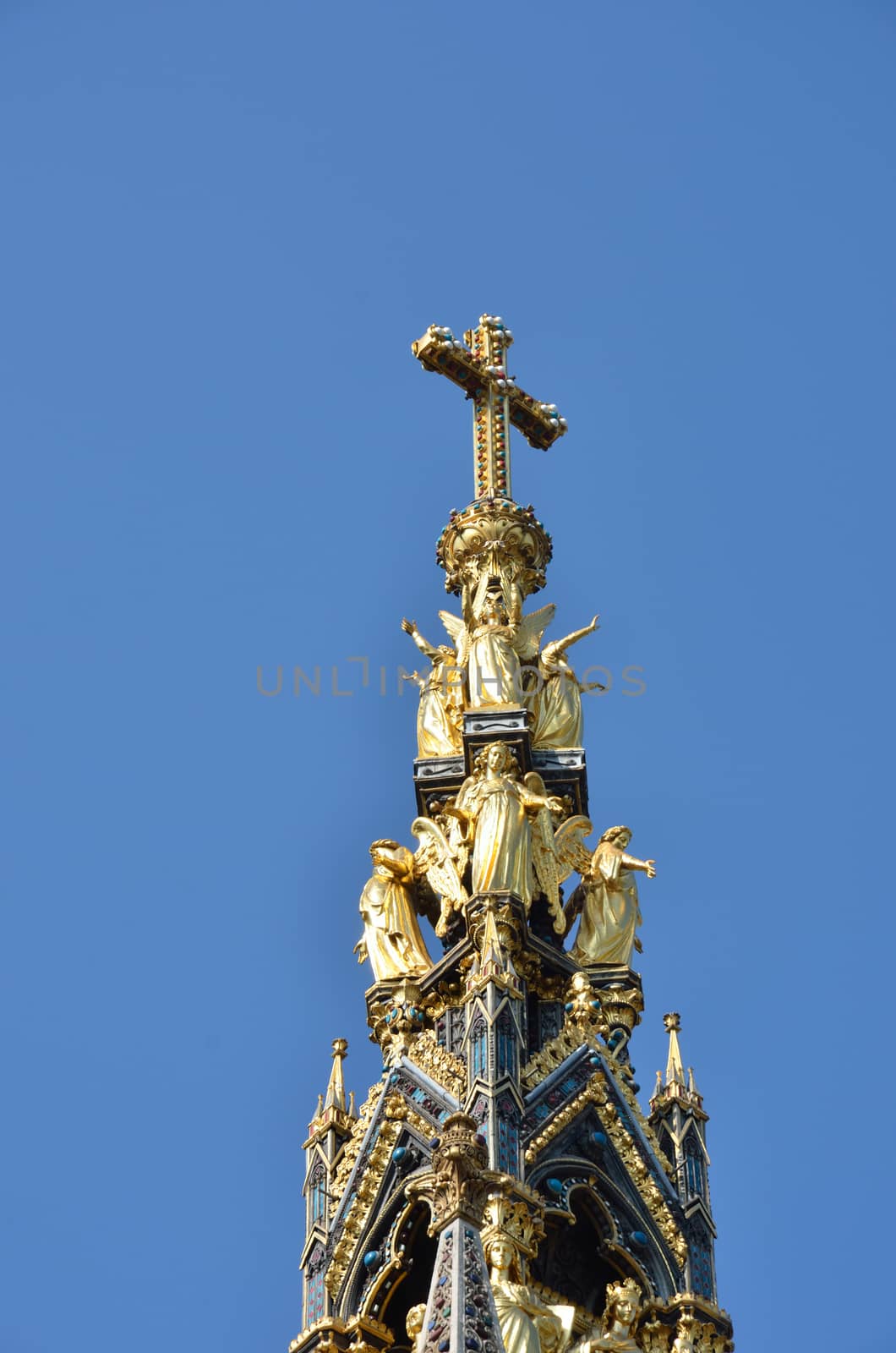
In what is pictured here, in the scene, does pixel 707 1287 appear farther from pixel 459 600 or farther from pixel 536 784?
pixel 459 600

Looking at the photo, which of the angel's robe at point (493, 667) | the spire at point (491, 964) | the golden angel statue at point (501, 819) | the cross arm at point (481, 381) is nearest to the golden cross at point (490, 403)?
the cross arm at point (481, 381)

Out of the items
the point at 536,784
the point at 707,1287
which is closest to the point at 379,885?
the point at 536,784

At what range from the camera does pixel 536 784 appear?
1497 inches

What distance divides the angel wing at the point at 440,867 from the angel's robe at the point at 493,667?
6.81 ft

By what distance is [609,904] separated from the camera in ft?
124

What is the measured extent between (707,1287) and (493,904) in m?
5.50

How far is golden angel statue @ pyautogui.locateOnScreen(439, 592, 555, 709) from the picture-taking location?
39469mm

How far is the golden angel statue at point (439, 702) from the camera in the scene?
39.7 m

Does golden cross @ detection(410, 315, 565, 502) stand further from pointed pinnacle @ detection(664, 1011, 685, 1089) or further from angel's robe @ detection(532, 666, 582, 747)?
pointed pinnacle @ detection(664, 1011, 685, 1089)

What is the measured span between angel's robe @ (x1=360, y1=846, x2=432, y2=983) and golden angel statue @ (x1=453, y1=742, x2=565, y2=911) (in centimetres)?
119

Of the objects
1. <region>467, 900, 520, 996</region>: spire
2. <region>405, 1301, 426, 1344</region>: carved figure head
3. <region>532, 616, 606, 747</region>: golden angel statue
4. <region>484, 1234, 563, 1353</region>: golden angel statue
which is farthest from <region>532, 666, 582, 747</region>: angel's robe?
<region>484, 1234, 563, 1353</region>: golden angel statue

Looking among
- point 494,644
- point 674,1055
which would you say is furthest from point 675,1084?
point 494,644

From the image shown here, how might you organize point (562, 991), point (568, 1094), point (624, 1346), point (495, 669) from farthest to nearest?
point (495, 669) < point (562, 991) < point (568, 1094) < point (624, 1346)

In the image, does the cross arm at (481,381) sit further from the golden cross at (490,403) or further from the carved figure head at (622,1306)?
the carved figure head at (622,1306)
